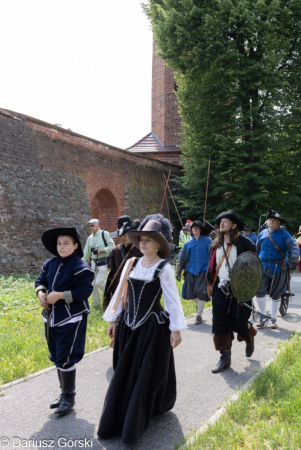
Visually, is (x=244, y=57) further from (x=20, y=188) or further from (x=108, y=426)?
(x=108, y=426)

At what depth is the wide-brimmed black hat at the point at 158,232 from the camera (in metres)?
3.70

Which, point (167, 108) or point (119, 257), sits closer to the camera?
point (119, 257)

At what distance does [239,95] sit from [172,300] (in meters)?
17.4

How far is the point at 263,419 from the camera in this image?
3684 mm

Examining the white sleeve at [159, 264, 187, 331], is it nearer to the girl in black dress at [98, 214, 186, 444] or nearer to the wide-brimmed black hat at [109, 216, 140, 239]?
the girl in black dress at [98, 214, 186, 444]

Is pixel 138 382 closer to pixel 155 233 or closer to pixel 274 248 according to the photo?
pixel 155 233

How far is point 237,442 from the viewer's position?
3.29 m

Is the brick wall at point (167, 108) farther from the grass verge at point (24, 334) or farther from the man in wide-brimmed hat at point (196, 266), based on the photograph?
the man in wide-brimmed hat at point (196, 266)

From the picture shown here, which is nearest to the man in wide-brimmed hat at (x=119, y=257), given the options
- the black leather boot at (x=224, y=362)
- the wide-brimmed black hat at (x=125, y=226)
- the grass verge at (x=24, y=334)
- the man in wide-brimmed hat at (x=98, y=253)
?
the wide-brimmed black hat at (x=125, y=226)

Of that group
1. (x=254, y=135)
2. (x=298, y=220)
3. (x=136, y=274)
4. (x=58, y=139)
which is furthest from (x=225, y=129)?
(x=136, y=274)

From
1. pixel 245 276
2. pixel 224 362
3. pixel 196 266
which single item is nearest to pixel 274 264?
pixel 196 266

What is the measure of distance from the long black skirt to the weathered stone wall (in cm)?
962

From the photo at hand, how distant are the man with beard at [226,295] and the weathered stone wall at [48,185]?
855 cm

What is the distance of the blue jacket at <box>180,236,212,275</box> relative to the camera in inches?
326
